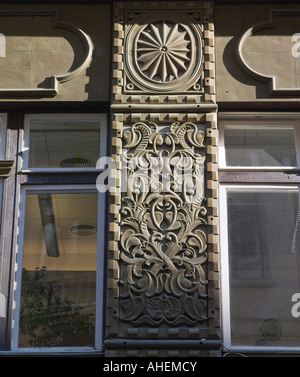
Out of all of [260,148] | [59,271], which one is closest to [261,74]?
[260,148]

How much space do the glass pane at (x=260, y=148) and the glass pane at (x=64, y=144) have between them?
1.44 metres

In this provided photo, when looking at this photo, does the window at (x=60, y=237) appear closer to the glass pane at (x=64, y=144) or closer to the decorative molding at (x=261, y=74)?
the glass pane at (x=64, y=144)

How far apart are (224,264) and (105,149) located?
1.77 metres

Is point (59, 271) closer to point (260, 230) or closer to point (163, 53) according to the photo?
point (260, 230)

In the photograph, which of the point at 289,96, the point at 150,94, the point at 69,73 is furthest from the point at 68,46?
the point at 289,96

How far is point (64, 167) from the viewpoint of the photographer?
8656mm

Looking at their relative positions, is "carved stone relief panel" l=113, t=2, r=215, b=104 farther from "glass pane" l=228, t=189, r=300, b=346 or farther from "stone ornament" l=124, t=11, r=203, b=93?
"glass pane" l=228, t=189, r=300, b=346

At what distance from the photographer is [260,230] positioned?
27.6 ft

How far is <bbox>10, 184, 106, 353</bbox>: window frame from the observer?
26.0ft

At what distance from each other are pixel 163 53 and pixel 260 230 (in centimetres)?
219

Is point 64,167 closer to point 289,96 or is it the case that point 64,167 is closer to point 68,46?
point 68,46

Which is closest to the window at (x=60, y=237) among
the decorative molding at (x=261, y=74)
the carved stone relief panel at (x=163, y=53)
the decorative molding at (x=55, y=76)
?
the decorative molding at (x=55, y=76)

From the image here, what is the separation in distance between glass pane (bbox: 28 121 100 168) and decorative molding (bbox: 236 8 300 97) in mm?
1729

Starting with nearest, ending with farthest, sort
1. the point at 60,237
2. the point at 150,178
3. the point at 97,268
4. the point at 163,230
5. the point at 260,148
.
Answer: the point at 163,230 → the point at 97,268 → the point at 150,178 → the point at 60,237 → the point at 260,148
